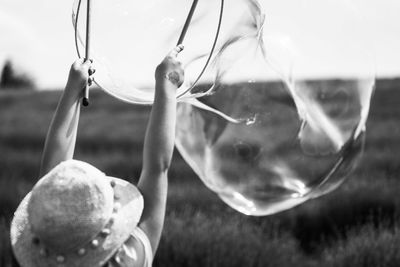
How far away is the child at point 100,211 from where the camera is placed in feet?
7.30

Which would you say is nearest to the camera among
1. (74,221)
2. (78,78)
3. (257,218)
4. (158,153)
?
(74,221)

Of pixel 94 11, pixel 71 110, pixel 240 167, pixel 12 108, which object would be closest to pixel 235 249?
pixel 240 167

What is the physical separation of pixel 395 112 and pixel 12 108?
5476 millimetres

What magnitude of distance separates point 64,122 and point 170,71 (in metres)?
0.35

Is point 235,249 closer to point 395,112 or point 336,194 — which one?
point 336,194

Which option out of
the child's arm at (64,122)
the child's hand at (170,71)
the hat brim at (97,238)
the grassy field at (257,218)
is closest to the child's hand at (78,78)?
the child's arm at (64,122)

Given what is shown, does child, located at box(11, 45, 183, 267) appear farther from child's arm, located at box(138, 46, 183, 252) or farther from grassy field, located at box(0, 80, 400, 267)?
grassy field, located at box(0, 80, 400, 267)

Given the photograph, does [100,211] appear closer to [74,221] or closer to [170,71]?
[74,221]

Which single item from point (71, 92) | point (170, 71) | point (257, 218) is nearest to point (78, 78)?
point (71, 92)

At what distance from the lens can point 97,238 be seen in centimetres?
227

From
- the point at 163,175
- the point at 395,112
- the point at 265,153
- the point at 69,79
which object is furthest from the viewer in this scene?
the point at 395,112

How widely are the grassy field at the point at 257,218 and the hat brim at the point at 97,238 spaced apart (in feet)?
8.06

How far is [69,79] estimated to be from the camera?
102 inches

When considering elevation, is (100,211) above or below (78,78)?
below
